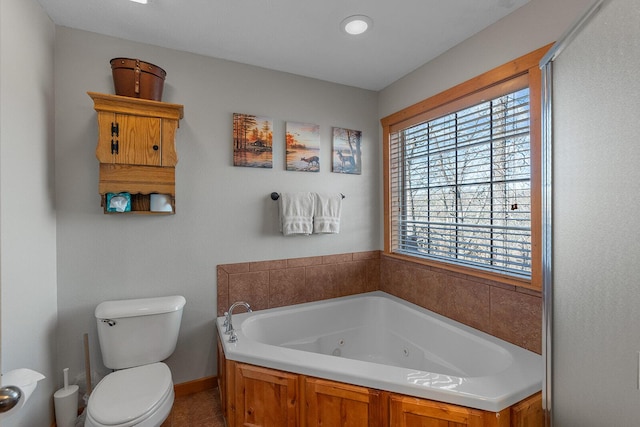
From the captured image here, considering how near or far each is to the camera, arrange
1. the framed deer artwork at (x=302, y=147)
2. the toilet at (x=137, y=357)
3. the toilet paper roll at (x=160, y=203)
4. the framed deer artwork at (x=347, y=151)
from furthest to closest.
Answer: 1. the framed deer artwork at (x=347, y=151)
2. the framed deer artwork at (x=302, y=147)
3. the toilet paper roll at (x=160, y=203)
4. the toilet at (x=137, y=357)

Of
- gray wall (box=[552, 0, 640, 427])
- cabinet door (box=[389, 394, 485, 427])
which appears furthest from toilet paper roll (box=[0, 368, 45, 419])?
gray wall (box=[552, 0, 640, 427])

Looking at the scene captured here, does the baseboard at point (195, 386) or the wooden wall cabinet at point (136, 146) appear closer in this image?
the wooden wall cabinet at point (136, 146)

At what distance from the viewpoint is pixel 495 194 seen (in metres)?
1.94

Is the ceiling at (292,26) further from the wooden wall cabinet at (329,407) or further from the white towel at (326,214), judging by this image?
the wooden wall cabinet at (329,407)

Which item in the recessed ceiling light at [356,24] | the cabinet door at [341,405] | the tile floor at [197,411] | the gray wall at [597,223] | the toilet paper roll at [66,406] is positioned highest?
the recessed ceiling light at [356,24]

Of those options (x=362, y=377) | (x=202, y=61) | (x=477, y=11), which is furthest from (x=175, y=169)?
(x=477, y=11)

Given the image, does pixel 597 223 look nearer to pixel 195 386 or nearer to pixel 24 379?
pixel 24 379

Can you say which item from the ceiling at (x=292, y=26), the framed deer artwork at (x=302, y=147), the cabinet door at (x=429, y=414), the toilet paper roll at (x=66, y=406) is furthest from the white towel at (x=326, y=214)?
the toilet paper roll at (x=66, y=406)

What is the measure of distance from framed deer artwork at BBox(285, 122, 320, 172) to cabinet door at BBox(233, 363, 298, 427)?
152cm

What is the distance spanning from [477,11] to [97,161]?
2533mm

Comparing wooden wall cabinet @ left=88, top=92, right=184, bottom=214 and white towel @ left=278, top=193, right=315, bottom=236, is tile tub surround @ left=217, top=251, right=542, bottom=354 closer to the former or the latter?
white towel @ left=278, top=193, right=315, bottom=236

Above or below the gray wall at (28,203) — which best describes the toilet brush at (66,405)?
below

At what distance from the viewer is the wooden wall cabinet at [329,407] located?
1329 millimetres

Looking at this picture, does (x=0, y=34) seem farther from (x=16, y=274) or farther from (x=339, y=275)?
(x=339, y=275)
